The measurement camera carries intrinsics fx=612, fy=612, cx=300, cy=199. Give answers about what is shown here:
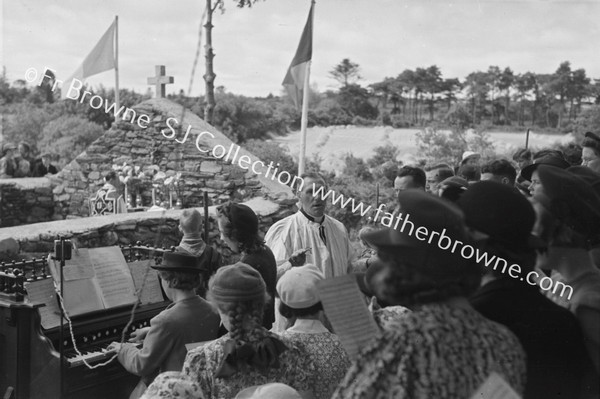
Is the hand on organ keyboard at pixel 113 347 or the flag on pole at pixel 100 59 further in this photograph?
the flag on pole at pixel 100 59

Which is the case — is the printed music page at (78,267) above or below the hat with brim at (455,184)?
below

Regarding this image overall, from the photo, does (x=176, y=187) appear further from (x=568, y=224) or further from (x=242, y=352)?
(x=568, y=224)

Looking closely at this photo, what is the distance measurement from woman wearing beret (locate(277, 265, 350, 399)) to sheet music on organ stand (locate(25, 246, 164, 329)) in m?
1.33

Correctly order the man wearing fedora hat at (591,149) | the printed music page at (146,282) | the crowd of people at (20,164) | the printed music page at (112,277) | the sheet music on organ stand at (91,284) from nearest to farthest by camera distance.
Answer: the sheet music on organ stand at (91,284), the printed music page at (112,277), the printed music page at (146,282), the man wearing fedora hat at (591,149), the crowd of people at (20,164)

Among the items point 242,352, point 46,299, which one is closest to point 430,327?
point 242,352

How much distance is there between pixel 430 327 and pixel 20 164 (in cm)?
1170

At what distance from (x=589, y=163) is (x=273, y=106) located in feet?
52.1

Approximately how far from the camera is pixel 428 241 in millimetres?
1537

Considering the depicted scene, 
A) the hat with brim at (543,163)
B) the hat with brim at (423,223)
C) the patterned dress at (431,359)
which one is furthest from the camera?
the hat with brim at (543,163)

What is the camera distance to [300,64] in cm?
788

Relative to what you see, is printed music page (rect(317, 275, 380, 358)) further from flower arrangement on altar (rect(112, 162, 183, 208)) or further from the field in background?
the field in background

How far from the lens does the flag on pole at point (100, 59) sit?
1065 cm

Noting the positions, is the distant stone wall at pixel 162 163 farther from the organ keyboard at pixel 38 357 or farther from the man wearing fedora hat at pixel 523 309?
the man wearing fedora hat at pixel 523 309

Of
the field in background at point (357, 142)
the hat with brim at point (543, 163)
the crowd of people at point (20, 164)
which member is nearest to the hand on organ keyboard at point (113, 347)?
the hat with brim at point (543, 163)
